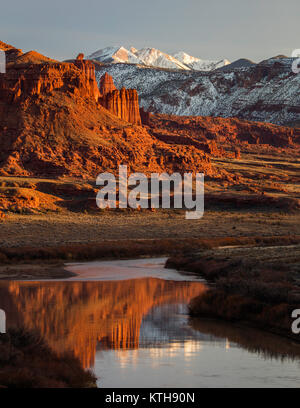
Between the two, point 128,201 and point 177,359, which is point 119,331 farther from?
point 128,201

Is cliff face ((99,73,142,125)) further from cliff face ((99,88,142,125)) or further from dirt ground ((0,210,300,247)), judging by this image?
dirt ground ((0,210,300,247))

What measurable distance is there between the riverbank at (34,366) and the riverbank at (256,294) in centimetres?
698

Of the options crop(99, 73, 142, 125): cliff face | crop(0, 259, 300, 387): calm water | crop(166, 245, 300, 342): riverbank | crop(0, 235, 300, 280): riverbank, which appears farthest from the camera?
crop(99, 73, 142, 125): cliff face

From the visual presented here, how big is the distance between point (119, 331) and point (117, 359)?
352cm

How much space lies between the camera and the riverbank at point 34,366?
13.2 meters

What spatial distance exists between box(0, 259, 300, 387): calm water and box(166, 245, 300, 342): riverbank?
67 centimetres

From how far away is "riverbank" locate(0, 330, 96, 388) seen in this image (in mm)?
13219

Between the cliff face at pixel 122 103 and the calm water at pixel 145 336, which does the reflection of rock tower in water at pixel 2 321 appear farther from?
the cliff face at pixel 122 103

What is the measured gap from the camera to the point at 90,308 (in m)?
24.6

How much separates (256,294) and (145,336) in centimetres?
481

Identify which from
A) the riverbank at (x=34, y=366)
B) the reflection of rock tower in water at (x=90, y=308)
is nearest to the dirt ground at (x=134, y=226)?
the reflection of rock tower in water at (x=90, y=308)

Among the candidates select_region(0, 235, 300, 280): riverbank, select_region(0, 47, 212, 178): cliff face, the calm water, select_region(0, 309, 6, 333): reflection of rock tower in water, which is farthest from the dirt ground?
select_region(0, 309, 6, 333): reflection of rock tower in water

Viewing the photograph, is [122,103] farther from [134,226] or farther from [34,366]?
[34,366]

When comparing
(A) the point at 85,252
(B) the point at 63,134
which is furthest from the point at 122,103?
(A) the point at 85,252
